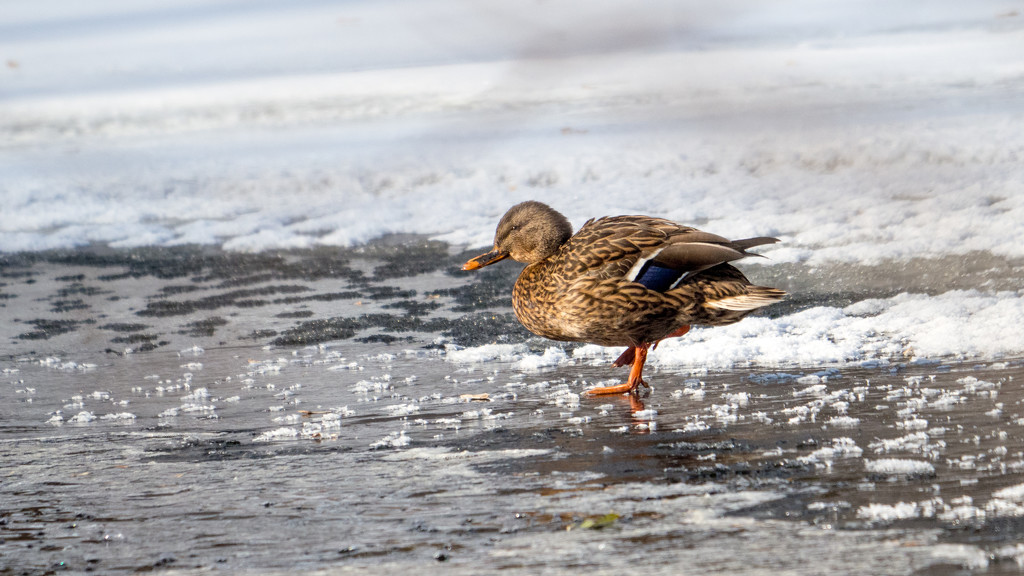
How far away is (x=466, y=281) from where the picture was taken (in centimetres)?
655

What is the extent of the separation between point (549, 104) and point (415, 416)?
10.2 metres

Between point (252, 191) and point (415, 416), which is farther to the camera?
point (252, 191)

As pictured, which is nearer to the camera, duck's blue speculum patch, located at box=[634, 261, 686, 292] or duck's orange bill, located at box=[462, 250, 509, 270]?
duck's blue speculum patch, located at box=[634, 261, 686, 292]

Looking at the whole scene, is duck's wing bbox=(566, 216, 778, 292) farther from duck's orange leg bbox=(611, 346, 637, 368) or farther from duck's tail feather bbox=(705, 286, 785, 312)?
duck's orange leg bbox=(611, 346, 637, 368)

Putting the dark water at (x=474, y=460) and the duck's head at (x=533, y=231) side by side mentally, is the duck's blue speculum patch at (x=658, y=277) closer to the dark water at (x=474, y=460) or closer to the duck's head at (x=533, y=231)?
the dark water at (x=474, y=460)

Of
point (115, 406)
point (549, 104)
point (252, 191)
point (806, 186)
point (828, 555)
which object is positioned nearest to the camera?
point (828, 555)

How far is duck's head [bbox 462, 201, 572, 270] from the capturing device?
4.66 m

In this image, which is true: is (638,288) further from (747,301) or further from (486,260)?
(486,260)

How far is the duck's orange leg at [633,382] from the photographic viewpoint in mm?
4082

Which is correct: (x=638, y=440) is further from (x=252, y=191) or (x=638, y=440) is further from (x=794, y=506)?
(x=252, y=191)

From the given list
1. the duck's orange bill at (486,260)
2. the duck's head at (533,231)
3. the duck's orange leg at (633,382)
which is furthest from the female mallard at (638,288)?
the duck's orange bill at (486,260)

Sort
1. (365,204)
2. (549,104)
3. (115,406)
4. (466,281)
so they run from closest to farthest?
(115,406), (466,281), (365,204), (549,104)

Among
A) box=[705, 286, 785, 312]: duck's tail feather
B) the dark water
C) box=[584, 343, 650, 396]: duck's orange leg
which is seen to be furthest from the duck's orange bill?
box=[705, 286, 785, 312]: duck's tail feather

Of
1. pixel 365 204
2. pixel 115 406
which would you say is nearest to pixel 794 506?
pixel 115 406
